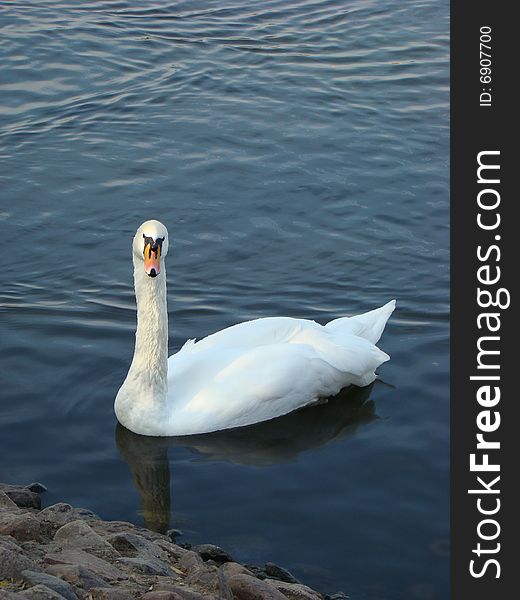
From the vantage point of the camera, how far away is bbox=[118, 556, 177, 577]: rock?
6121 millimetres

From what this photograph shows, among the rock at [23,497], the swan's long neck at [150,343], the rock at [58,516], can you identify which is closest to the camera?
the rock at [58,516]

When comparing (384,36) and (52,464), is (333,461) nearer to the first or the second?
(52,464)

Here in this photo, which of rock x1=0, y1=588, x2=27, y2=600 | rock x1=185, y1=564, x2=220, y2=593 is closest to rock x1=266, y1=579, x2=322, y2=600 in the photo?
rock x1=185, y1=564, x2=220, y2=593

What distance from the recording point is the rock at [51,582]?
5.30 m

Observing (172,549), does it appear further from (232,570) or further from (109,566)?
(109,566)

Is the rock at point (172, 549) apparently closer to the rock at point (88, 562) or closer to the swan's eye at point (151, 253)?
the rock at point (88, 562)

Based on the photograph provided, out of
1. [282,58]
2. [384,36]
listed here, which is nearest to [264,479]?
[282,58]

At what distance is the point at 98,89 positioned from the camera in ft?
54.1

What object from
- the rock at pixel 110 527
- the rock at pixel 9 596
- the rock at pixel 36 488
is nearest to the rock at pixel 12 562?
the rock at pixel 9 596

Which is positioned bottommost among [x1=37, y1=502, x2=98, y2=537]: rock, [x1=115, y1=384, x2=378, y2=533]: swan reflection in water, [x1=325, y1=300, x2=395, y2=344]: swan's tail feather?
[x1=37, y1=502, x2=98, y2=537]: rock

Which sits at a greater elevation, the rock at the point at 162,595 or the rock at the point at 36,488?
the rock at the point at 36,488

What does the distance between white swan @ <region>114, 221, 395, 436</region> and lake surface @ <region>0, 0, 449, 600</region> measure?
17 cm

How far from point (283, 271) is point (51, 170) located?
3.78m

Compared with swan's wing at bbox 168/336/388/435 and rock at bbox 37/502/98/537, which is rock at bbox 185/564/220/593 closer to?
rock at bbox 37/502/98/537
